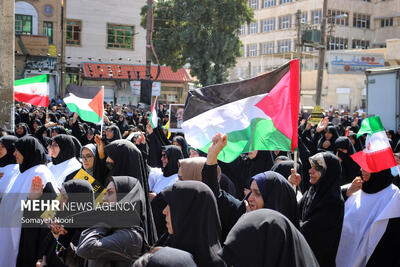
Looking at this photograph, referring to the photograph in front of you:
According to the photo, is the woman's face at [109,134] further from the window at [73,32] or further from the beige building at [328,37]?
the beige building at [328,37]

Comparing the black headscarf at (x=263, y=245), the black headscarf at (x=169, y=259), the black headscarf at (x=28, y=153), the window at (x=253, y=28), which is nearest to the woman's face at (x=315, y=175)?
the black headscarf at (x=263, y=245)

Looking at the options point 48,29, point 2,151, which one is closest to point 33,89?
point 2,151

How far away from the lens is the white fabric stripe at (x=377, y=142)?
4.39 m

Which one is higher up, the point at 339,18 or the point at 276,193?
the point at 339,18

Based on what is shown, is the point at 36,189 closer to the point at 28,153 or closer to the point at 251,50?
the point at 28,153

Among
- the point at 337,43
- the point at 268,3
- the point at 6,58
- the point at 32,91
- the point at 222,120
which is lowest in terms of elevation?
the point at 222,120

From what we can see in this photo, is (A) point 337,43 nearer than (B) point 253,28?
Yes

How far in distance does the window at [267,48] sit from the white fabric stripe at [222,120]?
1889 inches

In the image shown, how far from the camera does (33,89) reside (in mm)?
9492

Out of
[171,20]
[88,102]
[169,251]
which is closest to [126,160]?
[169,251]

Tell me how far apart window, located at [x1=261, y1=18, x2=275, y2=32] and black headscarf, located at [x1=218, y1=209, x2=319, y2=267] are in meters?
50.9

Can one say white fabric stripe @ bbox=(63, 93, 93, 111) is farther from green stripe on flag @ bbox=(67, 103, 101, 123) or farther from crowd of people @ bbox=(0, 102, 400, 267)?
crowd of people @ bbox=(0, 102, 400, 267)

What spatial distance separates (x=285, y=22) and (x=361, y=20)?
304 inches

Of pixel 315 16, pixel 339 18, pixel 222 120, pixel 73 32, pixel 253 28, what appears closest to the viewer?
pixel 222 120
